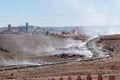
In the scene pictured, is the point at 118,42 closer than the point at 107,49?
No

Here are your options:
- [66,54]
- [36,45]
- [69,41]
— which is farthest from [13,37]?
[66,54]

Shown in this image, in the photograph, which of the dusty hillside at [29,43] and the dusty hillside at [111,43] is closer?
the dusty hillside at [29,43]

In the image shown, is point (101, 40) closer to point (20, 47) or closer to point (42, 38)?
point (42, 38)

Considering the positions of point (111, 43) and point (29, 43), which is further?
point (29, 43)

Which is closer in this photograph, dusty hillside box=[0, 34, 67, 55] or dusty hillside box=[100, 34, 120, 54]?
dusty hillside box=[0, 34, 67, 55]

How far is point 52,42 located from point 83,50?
21.8m

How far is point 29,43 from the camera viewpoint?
107312mm

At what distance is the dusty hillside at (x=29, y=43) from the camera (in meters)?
95.7

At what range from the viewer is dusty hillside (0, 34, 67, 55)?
314ft

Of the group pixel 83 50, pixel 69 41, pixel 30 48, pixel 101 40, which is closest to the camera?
pixel 83 50

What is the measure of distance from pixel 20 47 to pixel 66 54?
18.4 metres

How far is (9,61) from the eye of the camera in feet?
249

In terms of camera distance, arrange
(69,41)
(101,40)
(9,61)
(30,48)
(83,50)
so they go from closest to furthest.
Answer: (9,61)
(83,50)
(30,48)
(101,40)
(69,41)

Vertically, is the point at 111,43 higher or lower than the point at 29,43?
higher
